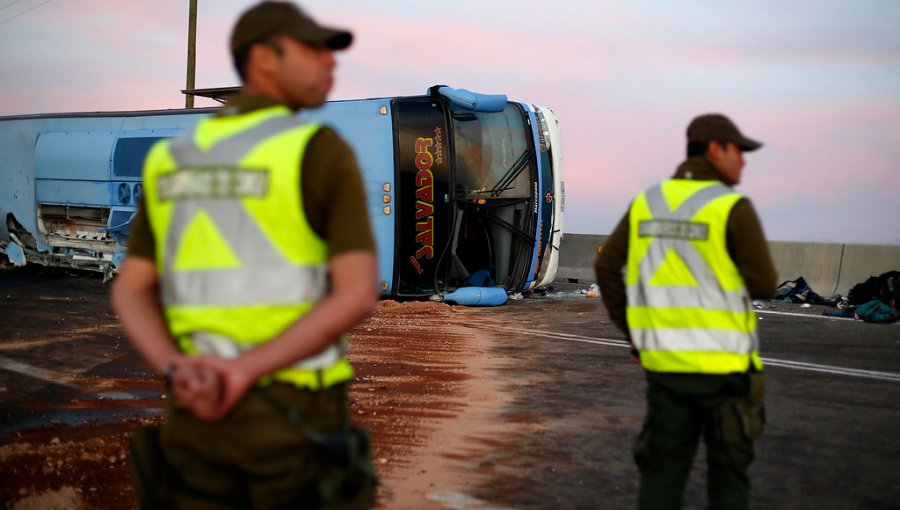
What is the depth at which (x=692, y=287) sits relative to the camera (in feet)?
12.9

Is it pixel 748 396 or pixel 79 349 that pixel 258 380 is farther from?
pixel 79 349

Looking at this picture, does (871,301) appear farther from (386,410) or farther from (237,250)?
(237,250)

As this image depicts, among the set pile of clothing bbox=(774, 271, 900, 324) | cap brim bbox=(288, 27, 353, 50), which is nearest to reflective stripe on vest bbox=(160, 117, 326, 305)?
cap brim bbox=(288, 27, 353, 50)

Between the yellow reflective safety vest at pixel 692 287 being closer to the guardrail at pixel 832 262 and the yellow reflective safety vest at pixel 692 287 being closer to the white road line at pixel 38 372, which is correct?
the white road line at pixel 38 372

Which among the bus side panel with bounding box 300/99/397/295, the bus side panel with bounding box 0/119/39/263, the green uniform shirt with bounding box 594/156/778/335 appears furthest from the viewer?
the bus side panel with bounding box 0/119/39/263

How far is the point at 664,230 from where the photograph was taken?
157 inches

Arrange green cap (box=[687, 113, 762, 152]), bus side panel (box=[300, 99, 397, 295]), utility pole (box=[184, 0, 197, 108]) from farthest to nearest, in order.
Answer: utility pole (box=[184, 0, 197, 108]) < bus side panel (box=[300, 99, 397, 295]) < green cap (box=[687, 113, 762, 152])

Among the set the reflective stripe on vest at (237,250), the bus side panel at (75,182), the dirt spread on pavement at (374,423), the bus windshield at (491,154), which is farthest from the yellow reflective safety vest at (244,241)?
the bus side panel at (75,182)

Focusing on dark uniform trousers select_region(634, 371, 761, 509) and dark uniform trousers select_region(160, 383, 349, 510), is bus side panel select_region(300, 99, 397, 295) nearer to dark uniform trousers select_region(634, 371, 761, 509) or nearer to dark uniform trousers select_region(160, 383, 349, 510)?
dark uniform trousers select_region(634, 371, 761, 509)

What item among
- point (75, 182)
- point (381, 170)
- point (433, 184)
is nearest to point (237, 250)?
point (381, 170)

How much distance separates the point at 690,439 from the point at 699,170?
1047 mm

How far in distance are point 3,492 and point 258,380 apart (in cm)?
407

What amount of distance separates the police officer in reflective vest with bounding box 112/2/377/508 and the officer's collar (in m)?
2.05

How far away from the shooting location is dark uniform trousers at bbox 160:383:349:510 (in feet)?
7.43
